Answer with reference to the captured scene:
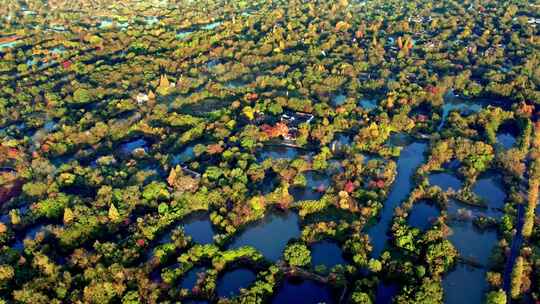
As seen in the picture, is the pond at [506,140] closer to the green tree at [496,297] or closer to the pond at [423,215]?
the pond at [423,215]

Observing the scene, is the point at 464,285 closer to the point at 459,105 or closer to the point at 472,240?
the point at 472,240

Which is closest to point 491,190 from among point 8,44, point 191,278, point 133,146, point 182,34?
point 191,278

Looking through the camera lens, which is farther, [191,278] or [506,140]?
[506,140]

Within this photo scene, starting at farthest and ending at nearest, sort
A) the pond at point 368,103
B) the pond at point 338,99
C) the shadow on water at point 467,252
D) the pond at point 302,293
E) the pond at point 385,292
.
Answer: the pond at point 338,99, the pond at point 368,103, the shadow on water at point 467,252, the pond at point 302,293, the pond at point 385,292

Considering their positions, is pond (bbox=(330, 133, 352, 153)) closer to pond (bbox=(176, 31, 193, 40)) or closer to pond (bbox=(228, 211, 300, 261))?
pond (bbox=(228, 211, 300, 261))

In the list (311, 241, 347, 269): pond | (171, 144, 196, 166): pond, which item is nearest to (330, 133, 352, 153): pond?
(311, 241, 347, 269): pond

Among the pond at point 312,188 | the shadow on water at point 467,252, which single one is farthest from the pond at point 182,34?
the shadow on water at point 467,252
